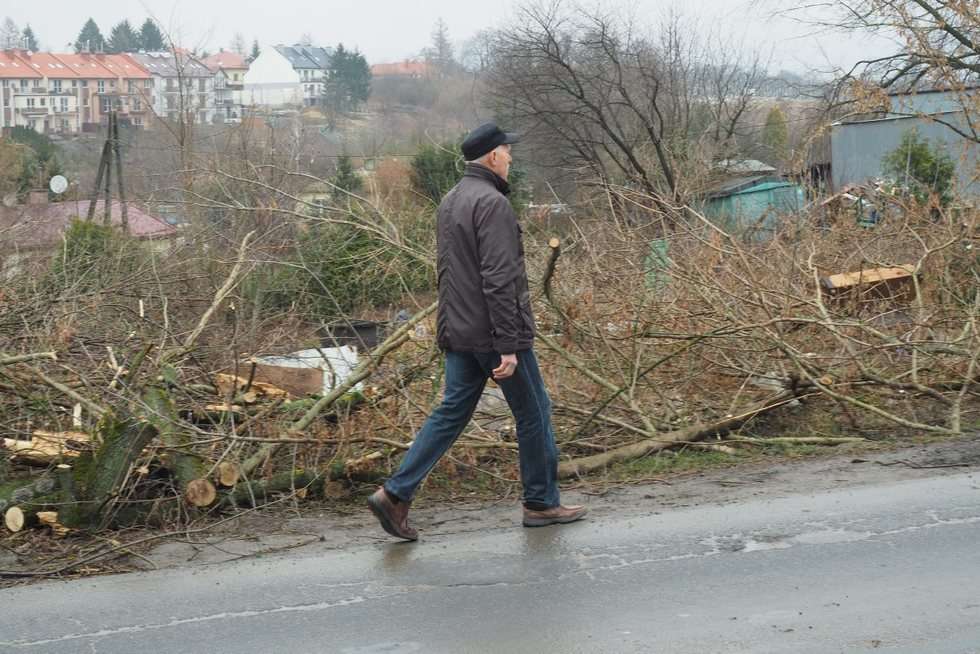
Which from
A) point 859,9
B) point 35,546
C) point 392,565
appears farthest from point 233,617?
point 859,9

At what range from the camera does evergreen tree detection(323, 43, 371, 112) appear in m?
81.8

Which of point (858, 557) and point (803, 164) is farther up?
point (803, 164)

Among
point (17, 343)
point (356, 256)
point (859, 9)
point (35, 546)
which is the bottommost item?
point (35, 546)

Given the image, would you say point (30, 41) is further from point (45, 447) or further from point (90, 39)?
point (45, 447)

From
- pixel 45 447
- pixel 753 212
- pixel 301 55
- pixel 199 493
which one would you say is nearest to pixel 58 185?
pixel 753 212

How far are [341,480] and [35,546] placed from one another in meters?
1.59

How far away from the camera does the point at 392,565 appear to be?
5.02 m

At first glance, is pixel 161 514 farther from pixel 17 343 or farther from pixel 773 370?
pixel 773 370

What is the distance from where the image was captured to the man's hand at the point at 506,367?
5.12 m

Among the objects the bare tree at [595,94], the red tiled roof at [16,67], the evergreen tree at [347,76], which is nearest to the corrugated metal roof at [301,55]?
the red tiled roof at [16,67]

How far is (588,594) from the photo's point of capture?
14.9 ft

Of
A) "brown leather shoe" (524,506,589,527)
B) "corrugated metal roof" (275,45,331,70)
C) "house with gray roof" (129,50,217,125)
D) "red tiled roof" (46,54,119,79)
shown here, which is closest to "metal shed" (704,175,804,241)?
"brown leather shoe" (524,506,589,527)

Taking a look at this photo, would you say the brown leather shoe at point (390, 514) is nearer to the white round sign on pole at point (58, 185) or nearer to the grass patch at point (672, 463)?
the grass patch at point (672, 463)

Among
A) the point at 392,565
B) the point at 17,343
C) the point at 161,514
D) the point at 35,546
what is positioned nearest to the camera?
the point at 392,565
